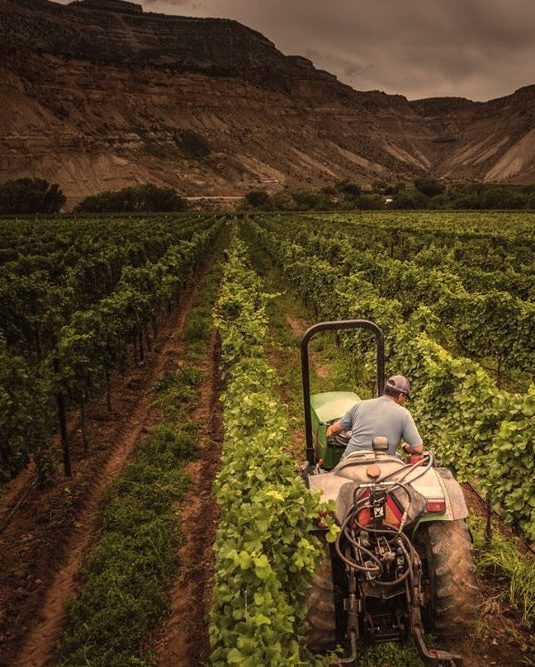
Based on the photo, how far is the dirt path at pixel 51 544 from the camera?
221 inches

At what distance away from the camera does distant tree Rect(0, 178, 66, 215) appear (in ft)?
289

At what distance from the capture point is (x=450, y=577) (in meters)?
4.46

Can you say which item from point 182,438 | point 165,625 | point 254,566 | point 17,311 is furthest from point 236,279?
point 254,566

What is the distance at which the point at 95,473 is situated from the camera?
8844 mm

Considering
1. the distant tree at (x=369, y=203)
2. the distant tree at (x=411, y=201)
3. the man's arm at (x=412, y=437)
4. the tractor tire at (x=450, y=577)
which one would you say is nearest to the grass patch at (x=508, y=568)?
the tractor tire at (x=450, y=577)

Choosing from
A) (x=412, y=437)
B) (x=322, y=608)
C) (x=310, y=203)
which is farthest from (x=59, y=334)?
(x=310, y=203)

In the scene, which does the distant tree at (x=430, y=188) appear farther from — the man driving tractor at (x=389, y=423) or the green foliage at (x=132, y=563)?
the man driving tractor at (x=389, y=423)

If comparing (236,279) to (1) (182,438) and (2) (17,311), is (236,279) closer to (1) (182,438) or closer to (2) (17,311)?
(2) (17,311)

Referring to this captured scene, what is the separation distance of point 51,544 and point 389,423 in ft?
16.1

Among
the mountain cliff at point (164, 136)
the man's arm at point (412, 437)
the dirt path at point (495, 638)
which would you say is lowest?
the dirt path at point (495, 638)

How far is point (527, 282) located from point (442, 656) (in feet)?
47.5

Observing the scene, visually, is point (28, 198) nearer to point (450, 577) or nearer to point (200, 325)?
point (200, 325)

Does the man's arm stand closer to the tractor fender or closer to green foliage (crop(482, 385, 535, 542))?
the tractor fender

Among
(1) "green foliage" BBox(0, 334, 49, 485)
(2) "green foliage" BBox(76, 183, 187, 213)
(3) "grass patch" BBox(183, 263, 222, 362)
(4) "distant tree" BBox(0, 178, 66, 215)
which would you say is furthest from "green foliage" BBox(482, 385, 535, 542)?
(4) "distant tree" BBox(0, 178, 66, 215)
